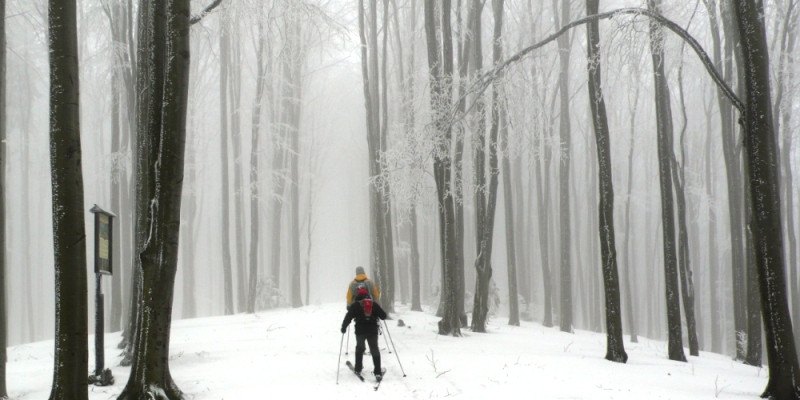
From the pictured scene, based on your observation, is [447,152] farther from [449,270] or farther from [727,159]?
[727,159]

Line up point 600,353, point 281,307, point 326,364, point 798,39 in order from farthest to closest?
point 281,307, point 798,39, point 600,353, point 326,364

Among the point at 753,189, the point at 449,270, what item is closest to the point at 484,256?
the point at 449,270

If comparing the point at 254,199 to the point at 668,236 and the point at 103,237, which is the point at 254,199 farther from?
the point at 668,236

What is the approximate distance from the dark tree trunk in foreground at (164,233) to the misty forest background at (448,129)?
216 centimetres

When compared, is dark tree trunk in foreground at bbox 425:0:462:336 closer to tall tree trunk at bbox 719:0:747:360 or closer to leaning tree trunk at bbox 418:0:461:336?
leaning tree trunk at bbox 418:0:461:336

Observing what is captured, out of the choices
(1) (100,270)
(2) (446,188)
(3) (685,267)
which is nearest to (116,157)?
(1) (100,270)

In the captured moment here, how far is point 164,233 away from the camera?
270 inches

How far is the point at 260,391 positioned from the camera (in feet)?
25.0

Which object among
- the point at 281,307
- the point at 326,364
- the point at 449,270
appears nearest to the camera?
the point at 326,364

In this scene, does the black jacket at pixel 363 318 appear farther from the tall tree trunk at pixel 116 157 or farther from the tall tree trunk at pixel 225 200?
the tall tree trunk at pixel 225 200

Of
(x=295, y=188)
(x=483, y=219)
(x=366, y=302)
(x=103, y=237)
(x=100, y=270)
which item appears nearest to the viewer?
(x=100, y=270)

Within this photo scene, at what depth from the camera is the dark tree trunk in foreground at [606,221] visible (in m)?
10.5

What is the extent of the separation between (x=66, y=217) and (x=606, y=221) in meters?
8.52

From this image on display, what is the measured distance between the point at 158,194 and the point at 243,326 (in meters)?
10.0
